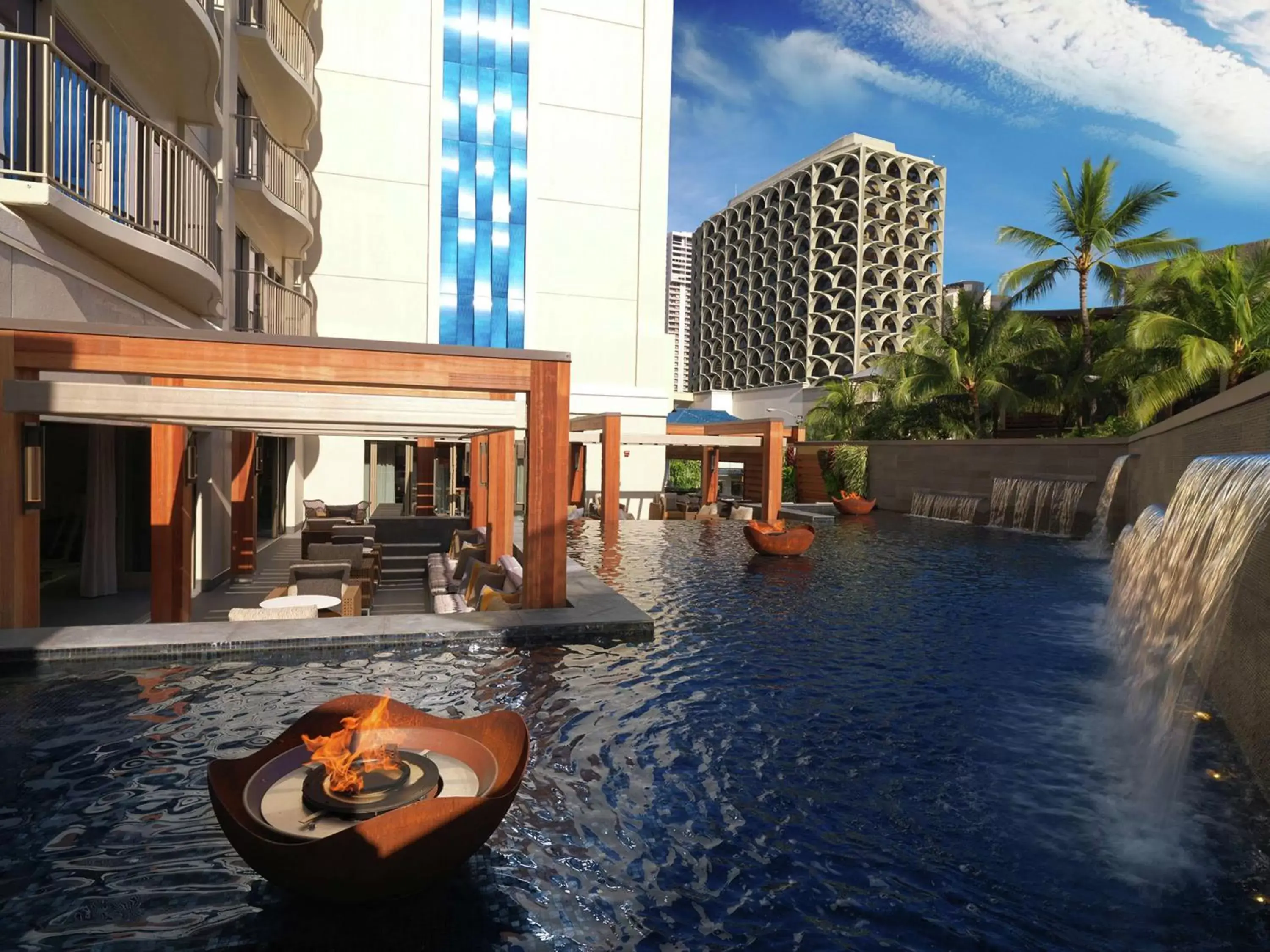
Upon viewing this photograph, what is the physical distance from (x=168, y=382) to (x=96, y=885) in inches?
324

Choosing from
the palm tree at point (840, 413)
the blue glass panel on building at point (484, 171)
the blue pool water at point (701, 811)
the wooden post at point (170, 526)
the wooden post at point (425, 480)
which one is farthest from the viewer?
the palm tree at point (840, 413)

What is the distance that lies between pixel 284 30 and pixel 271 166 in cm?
365

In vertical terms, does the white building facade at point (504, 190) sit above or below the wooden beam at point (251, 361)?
above

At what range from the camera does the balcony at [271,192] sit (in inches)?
629

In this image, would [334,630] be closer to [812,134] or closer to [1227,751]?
[1227,751]

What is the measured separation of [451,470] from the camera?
29.3 metres

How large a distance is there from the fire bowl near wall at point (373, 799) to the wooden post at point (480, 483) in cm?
1115

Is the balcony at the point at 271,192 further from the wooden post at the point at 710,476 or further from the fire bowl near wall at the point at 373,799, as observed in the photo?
the wooden post at the point at 710,476

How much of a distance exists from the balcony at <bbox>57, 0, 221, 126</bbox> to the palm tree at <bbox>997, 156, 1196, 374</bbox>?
85.6ft

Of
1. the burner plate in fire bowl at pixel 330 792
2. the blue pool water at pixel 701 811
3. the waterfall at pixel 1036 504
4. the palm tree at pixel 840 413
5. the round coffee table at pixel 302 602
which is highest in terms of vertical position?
the palm tree at pixel 840 413

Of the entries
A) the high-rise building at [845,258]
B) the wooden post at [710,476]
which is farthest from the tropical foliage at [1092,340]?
the high-rise building at [845,258]

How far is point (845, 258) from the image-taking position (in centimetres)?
8412

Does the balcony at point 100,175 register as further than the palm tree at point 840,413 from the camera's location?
No

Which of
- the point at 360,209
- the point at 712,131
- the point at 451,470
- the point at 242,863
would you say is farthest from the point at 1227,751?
the point at 712,131
